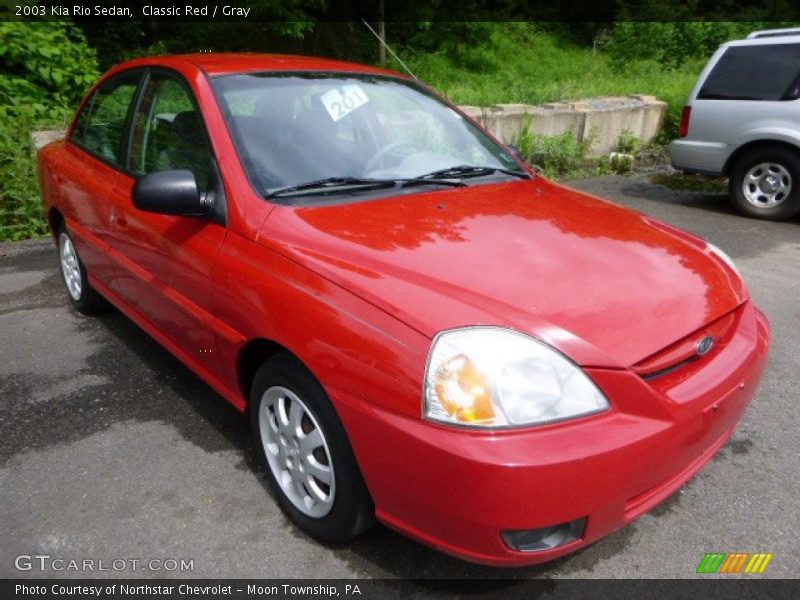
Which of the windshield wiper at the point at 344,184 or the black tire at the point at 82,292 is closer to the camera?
the windshield wiper at the point at 344,184

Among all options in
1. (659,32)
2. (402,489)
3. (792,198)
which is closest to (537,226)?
(402,489)

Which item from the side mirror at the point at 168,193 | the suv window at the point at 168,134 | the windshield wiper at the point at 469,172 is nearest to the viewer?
the side mirror at the point at 168,193

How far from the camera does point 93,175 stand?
350 centimetres

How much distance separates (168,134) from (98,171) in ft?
2.38

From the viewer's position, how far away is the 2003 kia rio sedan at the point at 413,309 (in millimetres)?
1740

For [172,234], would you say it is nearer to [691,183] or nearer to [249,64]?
[249,64]

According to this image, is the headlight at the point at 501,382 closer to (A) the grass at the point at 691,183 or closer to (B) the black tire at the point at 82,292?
(B) the black tire at the point at 82,292

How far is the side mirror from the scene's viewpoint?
2.43 metres

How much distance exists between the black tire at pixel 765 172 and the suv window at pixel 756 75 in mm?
550

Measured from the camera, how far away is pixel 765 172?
6.71 m

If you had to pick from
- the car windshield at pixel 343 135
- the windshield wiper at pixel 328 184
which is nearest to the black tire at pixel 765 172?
the car windshield at pixel 343 135

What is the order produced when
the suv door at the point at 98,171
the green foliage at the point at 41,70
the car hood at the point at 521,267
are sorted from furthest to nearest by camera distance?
1. the green foliage at the point at 41,70
2. the suv door at the point at 98,171
3. the car hood at the point at 521,267

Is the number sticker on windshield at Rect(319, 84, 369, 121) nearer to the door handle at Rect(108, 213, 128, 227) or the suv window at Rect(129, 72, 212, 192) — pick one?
the suv window at Rect(129, 72, 212, 192)

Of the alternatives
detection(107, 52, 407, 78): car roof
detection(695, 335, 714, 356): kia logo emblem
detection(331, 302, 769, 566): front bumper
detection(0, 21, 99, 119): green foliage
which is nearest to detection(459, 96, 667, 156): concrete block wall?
detection(0, 21, 99, 119): green foliage
